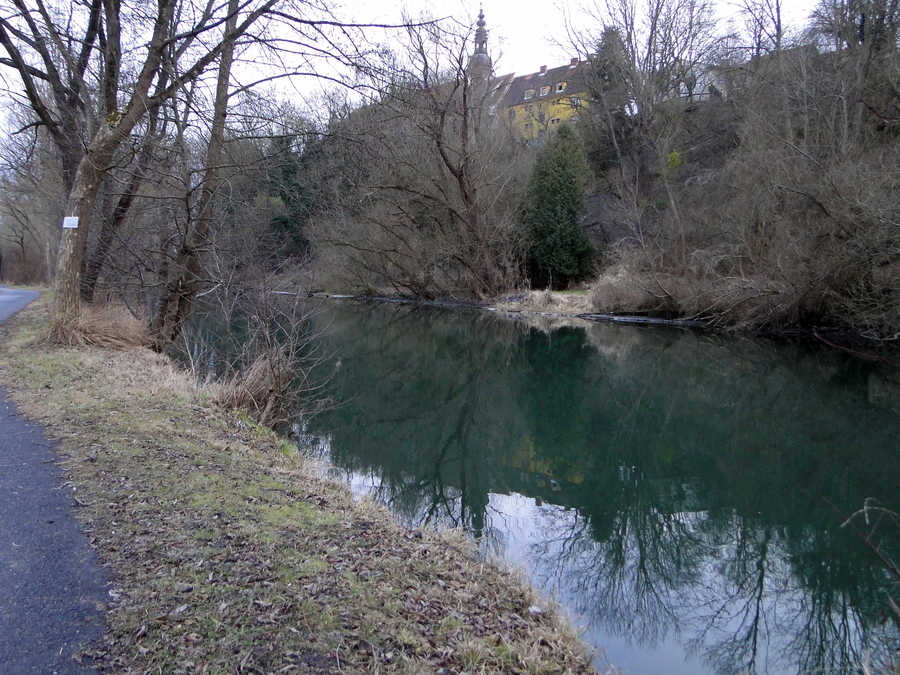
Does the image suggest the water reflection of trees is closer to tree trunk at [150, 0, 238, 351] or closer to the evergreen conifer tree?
tree trunk at [150, 0, 238, 351]

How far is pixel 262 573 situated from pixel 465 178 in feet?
89.3

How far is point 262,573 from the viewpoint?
12.8ft

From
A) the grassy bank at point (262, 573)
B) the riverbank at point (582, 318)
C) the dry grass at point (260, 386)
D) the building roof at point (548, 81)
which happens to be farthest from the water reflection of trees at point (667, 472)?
the building roof at point (548, 81)

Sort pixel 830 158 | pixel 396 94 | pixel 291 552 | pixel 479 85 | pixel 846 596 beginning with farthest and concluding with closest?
pixel 479 85 < pixel 830 158 < pixel 396 94 < pixel 846 596 < pixel 291 552

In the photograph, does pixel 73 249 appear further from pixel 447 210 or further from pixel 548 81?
pixel 548 81

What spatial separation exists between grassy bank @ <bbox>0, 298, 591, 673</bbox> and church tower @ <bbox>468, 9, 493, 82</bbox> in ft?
81.6

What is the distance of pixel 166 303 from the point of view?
1376 cm

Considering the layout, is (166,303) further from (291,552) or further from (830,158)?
(830,158)

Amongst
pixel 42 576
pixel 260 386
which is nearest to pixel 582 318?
pixel 260 386

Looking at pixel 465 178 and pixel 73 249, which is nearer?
pixel 73 249

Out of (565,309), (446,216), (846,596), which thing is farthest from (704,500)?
(446,216)

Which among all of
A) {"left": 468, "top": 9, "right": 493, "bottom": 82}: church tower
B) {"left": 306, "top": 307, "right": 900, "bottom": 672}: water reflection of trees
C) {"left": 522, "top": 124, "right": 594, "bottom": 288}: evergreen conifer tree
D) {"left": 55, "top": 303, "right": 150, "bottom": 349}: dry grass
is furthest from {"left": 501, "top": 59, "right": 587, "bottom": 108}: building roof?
{"left": 55, "top": 303, "right": 150, "bottom": 349}: dry grass

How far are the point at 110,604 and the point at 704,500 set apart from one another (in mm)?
6793

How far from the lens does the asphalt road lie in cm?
295
